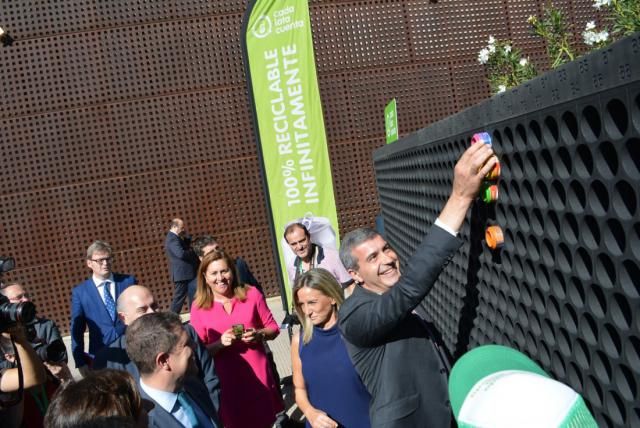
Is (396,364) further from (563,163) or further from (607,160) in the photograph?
(607,160)

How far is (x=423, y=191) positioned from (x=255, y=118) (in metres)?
5.64

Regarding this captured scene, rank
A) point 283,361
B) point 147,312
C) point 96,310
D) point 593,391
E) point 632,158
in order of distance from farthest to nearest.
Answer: point 283,361, point 96,310, point 147,312, point 593,391, point 632,158

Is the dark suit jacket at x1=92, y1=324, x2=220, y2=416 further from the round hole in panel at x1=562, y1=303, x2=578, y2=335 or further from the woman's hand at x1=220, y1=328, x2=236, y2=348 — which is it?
the round hole in panel at x1=562, y1=303, x2=578, y2=335

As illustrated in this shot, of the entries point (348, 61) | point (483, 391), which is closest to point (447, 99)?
point (348, 61)

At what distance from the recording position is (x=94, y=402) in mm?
1800

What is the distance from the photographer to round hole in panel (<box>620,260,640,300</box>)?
1298mm

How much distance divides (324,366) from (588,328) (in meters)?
1.74

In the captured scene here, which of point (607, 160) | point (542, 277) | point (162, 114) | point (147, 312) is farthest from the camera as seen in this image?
point (162, 114)

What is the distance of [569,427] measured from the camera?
36.3 inches

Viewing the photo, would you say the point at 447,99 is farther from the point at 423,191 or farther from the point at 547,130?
the point at 547,130

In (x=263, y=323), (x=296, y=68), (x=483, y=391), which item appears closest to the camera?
(x=483, y=391)

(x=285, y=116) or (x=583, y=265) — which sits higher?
(x=285, y=116)

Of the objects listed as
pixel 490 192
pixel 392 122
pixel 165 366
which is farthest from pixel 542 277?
pixel 392 122

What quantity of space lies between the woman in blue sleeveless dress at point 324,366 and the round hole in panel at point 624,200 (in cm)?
189
